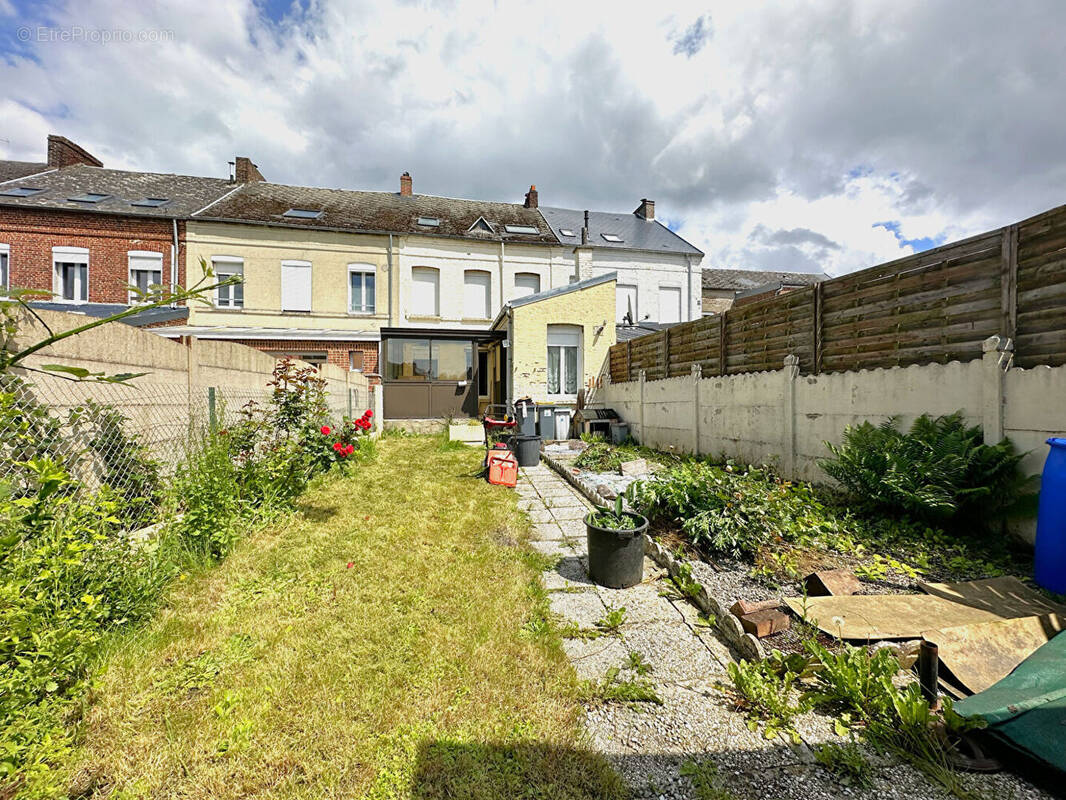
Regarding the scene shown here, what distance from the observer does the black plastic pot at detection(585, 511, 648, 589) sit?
138 inches

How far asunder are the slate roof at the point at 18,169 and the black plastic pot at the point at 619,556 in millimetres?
26383

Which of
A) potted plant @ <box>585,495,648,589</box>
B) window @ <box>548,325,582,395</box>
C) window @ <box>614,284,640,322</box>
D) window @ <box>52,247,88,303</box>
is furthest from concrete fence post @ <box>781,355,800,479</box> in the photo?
window @ <box>52,247,88,303</box>

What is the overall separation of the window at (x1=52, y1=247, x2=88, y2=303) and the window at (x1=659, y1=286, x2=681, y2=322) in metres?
21.4

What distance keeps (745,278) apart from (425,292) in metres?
21.3

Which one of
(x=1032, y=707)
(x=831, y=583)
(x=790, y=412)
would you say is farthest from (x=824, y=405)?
(x=1032, y=707)

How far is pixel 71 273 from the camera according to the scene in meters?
14.6

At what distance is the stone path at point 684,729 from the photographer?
5.78 ft

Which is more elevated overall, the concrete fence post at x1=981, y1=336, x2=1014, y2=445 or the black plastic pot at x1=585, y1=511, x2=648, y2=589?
the concrete fence post at x1=981, y1=336, x2=1014, y2=445

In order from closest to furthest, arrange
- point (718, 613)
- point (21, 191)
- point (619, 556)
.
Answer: point (718, 613) < point (619, 556) < point (21, 191)

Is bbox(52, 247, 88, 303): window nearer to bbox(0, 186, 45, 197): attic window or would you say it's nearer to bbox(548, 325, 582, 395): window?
bbox(0, 186, 45, 197): attic window

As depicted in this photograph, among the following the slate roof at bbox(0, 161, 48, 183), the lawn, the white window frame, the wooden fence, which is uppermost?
the slate roof at bbox(0, 161, 48, 183)

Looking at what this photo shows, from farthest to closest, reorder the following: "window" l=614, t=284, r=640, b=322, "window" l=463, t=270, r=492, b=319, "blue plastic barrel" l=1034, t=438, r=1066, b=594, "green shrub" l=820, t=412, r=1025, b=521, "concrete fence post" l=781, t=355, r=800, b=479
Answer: "window" l=614, t=284, r=640, b=322, "window" l=463, t=270, r=492, b=319, "concrete fence post" l=781, t=355, r=800, b=479, "green shrub" l=820, t=412, r=1025, b=521, "blue plastic barrel" l=1034, t=438, r=1066, b=594

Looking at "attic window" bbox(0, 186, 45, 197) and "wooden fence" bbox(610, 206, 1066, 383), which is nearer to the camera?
"wooden fence" bbox(610, 206, 1066, 383)

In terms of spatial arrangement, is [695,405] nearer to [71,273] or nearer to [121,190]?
[71,273]
